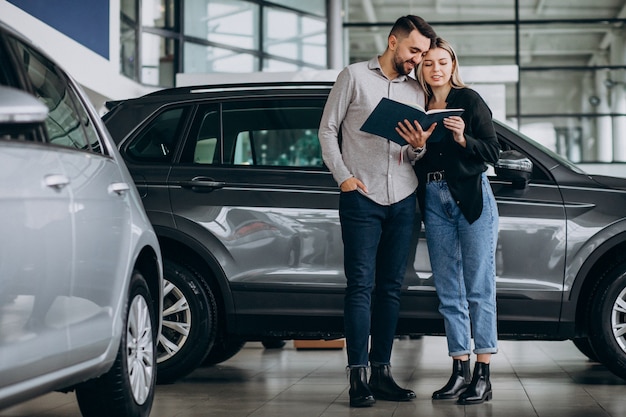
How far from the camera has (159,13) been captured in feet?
64.0

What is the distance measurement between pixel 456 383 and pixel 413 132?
135 cm

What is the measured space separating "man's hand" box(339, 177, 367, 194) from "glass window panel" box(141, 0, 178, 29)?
14.2 meters

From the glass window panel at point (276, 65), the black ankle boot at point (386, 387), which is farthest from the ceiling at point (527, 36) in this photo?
the black ankle boot at point (386, 387)

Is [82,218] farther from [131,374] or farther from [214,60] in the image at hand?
[214,60]

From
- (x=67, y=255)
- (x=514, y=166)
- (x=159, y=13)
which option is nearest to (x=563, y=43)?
(x=159, y=13)

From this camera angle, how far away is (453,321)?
18.9 ft

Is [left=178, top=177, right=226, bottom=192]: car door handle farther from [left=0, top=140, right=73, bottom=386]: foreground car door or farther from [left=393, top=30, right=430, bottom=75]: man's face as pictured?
[left=0, top=140, right=73, bottom=386]: foreground car door

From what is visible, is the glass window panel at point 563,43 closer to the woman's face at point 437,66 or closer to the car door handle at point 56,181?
the woman's face at point 437,66

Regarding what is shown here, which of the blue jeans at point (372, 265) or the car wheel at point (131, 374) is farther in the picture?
the blue jeans at point (372, 265)

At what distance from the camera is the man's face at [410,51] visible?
545 cm

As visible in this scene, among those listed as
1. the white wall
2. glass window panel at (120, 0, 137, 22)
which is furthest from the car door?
glass window panel at (120, 0, 137, 22)

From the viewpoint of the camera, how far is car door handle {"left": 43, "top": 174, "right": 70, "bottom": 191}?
3.62 meters

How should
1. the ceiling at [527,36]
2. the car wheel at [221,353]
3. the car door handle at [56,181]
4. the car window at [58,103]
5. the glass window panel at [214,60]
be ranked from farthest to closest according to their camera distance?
the ceiling at [527,36] < the glass window panel at [214,60] < the car wheel at [221,353] < the car window at [58,103] < the car door handle at [56,181]

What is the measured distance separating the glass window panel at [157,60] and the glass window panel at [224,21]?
1.99ft
